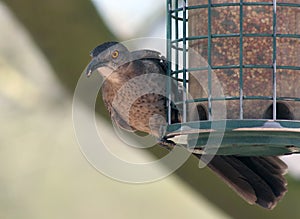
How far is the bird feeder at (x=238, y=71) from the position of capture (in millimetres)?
5652

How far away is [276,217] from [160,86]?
3.09 feet

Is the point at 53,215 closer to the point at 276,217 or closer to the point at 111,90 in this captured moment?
the point at 111,90

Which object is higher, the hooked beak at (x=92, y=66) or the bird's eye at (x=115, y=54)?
the hooked beak at (x=92, y=66)

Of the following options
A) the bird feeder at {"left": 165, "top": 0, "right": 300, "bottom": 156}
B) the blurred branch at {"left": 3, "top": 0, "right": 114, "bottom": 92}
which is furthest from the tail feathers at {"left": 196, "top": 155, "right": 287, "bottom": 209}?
the blurred branch at {"left": 3, "top": 0, "right": 114, "bottom": 92}

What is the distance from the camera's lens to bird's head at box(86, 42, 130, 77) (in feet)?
20.2

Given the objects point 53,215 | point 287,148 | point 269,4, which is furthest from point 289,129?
point 53,215

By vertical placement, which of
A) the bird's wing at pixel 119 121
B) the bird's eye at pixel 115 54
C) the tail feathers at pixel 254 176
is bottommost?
the tail feathers at pixel 254 176

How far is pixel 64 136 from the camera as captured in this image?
285 inches

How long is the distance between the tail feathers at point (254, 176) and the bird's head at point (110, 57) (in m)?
0.73

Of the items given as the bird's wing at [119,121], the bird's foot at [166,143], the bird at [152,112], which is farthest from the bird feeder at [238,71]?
the bird's wing at [119,121]

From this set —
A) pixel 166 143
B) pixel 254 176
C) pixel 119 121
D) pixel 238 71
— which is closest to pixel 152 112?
pixel 119 121

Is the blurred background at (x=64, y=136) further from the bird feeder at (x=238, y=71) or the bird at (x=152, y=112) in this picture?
the bird feeder at (x=238, y=71)

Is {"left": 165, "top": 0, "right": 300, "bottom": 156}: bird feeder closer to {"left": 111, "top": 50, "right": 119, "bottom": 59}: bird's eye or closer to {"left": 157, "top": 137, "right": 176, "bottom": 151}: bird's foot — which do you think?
{"left": 157, "top": 137, "right": 176, "bottom": 151}: bird's foot

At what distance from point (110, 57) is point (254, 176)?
102 centimetres
